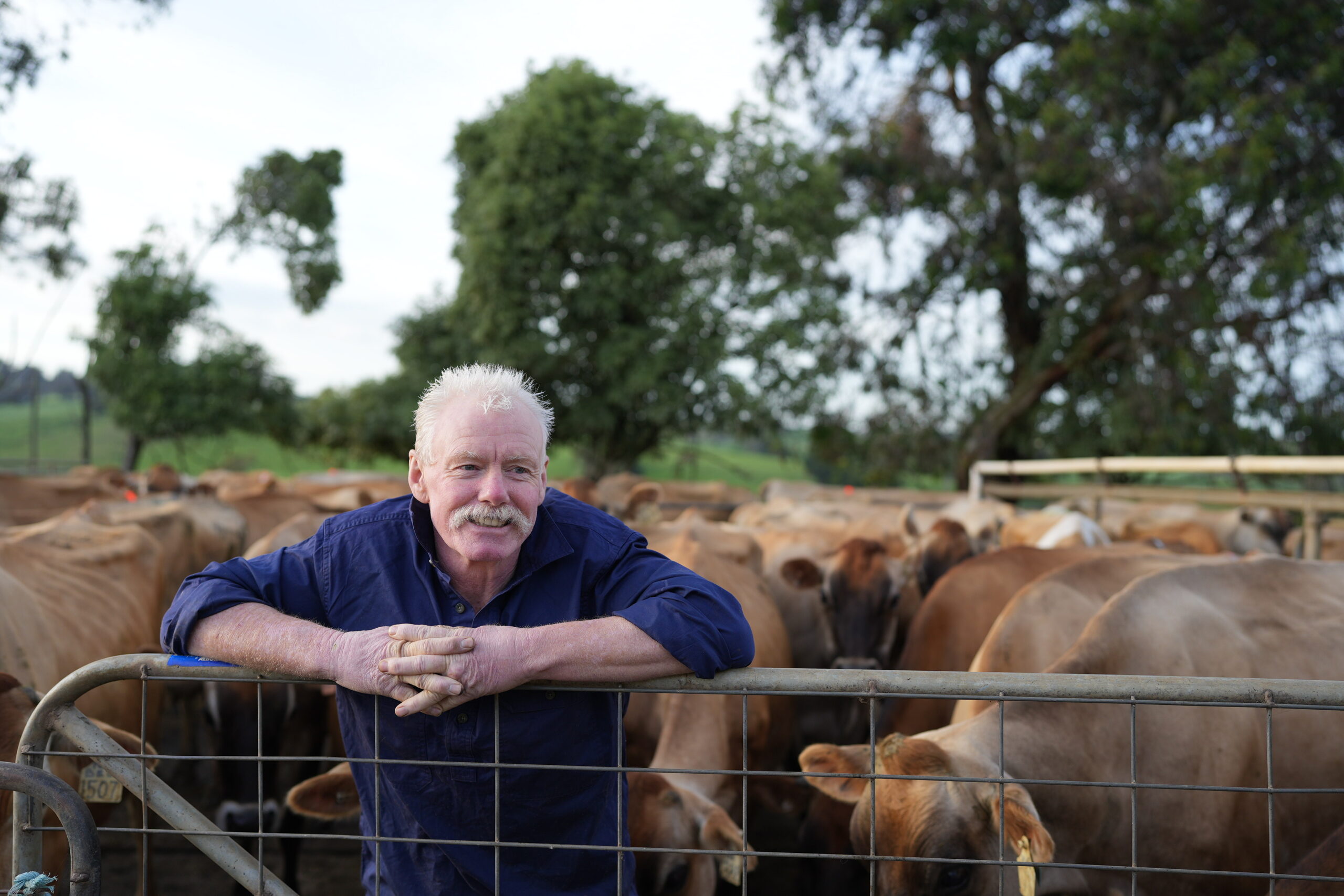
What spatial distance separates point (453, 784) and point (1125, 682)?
1.47 metres

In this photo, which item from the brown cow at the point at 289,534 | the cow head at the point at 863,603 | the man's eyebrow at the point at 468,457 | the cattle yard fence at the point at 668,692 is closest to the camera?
the cattle yard fence at the point at 668,692

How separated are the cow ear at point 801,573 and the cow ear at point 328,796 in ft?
15.6

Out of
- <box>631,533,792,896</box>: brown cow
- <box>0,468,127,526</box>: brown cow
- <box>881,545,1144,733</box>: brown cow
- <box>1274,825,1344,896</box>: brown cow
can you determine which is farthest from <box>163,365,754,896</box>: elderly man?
<box>0,468,127,526</box>: brown cow

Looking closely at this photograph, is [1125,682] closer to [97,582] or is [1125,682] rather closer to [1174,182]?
[97,582]

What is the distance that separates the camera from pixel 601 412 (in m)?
22.2

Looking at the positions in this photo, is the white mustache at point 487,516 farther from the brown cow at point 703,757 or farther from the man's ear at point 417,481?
the brown cow at point 703,757

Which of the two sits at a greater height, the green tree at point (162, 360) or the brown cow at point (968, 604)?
the green tree at point (162, 360)

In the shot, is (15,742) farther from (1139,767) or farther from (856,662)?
(856,662)

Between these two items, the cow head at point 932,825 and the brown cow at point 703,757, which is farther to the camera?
the brown cow at point 703,757

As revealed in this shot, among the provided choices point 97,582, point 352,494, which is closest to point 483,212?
point 352,494

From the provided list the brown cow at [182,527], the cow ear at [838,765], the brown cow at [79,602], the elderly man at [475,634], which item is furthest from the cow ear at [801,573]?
the elderly man at [475,634]

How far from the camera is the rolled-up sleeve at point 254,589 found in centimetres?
230

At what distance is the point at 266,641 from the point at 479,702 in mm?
479

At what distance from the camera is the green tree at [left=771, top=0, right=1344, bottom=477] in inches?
672
